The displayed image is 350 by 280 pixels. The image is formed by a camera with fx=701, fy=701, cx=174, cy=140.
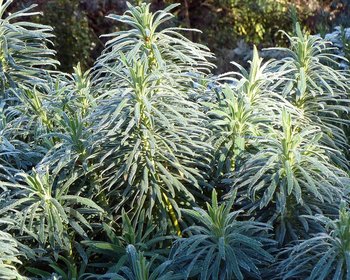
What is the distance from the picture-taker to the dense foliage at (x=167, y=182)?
272 centimetres

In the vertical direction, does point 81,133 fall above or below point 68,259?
above

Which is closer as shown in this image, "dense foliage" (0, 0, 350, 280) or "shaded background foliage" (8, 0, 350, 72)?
"dense foliage" (0, 0, 350, 280)

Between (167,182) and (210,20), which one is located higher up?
(167,182)

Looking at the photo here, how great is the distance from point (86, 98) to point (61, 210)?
0.89 m

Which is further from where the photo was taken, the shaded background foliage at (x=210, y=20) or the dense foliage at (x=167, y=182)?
the shaded background foliage at (x=210, y=20)

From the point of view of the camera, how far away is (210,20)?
9711 millimetres

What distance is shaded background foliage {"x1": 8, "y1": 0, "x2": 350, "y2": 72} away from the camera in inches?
343

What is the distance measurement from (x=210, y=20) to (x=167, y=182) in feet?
22.7

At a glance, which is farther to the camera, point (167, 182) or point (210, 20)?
point (210, 20)

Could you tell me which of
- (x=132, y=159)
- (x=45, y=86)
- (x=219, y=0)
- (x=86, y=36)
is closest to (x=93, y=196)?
(x=132, y=159)

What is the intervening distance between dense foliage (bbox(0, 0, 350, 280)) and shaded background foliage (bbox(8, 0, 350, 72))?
16.2 feet

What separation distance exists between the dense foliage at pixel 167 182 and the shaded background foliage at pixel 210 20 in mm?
4930

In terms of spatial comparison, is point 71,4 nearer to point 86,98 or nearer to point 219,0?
point 219,0

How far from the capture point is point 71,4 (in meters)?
8.79
